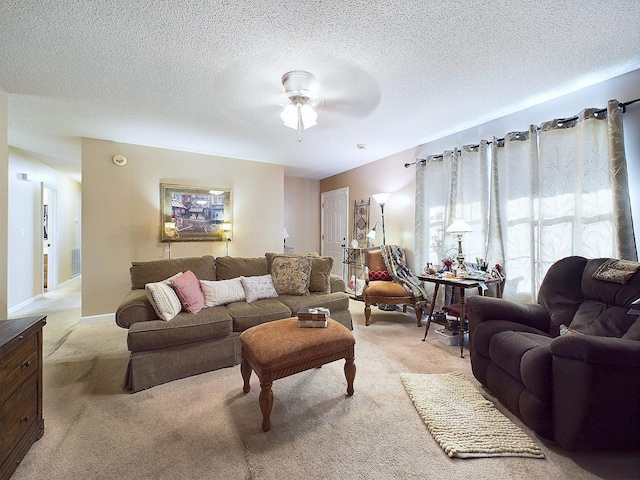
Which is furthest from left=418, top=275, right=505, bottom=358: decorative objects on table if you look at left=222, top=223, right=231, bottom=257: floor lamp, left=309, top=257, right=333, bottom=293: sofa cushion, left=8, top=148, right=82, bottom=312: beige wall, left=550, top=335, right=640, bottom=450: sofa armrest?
left=8, top=148, right=82, bottom=312: beige wall

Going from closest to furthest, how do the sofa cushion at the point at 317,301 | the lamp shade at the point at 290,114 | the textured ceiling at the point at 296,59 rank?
1. the textured ceiling at the point at 296,59
2. the lamp shade at the point at 290,114
3. the sofa cushion at the point at 317,301

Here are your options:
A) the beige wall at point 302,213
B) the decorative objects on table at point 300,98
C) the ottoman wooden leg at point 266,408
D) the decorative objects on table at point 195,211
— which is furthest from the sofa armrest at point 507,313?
the beige wall at point 302,213

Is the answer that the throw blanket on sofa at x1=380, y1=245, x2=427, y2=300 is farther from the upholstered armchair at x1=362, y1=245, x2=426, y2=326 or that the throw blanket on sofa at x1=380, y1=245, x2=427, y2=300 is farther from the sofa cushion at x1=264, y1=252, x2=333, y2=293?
the sofa cushion at x1=264, y1=252, x2=333, y2=293

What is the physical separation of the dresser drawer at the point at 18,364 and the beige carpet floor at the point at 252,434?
42 cm

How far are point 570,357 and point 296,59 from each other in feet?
8.16

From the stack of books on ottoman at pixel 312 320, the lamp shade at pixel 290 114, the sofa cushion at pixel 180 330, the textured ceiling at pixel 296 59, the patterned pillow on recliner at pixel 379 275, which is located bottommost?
the sofa cushion at pixel 180 330

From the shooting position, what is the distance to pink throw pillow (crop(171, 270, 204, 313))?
2514mm

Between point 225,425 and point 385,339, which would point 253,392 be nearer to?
point 225,425

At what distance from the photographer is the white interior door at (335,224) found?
18.6 ft

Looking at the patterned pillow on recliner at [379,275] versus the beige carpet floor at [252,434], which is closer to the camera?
the beige carpet floor at [252,434]

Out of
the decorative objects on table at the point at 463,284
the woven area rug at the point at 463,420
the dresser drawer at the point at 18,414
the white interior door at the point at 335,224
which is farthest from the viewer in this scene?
the white interior door at the point at 335,224

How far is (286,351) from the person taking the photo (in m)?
1.78

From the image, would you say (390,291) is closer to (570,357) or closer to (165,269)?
(570,357)

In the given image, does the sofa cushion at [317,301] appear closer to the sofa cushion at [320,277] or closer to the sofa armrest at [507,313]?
the sofa cushion at [320,277]
